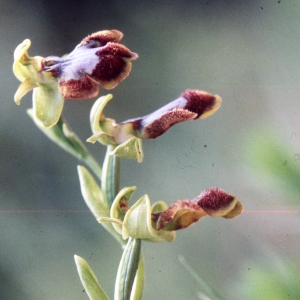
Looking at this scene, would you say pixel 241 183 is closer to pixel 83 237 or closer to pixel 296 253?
pixel 296 253

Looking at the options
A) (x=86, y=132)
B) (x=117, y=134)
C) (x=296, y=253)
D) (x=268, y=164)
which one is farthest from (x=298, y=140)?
(x=86, y=132)

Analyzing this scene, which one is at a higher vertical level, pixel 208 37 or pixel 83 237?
pixel 208 37

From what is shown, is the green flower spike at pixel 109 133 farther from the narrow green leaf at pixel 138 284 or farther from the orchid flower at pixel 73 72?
the narrow green leaf at pixel 138 284

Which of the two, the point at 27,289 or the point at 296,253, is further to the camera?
the point at 27,289

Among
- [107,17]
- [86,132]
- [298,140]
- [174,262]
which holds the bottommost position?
[174,262]

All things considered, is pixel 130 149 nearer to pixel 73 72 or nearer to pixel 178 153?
pixel 73 72
